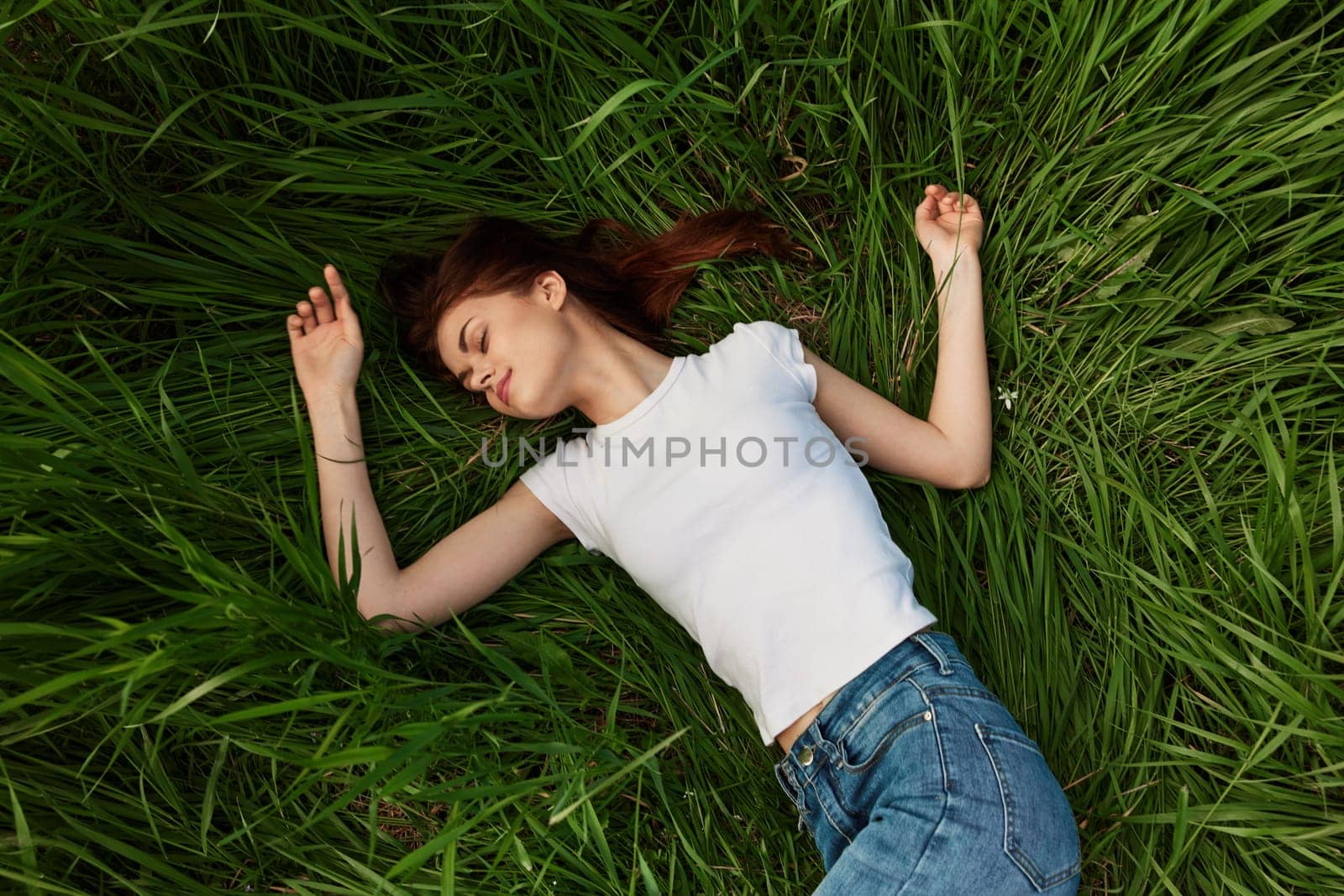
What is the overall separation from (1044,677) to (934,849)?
63 centimetres

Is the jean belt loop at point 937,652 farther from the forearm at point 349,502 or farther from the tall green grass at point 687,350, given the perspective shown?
the forearm at point 349,502

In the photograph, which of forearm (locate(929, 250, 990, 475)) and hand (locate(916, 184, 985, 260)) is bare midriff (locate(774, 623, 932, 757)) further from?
hand (locate(916, 184, 985, 260))

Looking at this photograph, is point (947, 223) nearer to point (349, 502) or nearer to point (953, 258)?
point (953, 258)

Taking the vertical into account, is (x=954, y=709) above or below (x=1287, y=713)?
above

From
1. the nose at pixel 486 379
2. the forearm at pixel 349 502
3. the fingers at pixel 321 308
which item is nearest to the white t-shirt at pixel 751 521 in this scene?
the nose at pixel 486 379

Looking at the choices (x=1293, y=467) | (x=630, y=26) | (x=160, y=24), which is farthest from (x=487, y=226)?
(x=1293, y=467)

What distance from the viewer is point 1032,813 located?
1.54 meters

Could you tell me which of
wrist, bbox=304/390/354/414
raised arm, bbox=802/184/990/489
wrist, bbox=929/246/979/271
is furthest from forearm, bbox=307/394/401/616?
wrist, bbox=929/246/979/271

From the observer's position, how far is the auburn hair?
6.46 feet

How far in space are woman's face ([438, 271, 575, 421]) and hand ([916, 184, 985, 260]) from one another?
0.91 metres

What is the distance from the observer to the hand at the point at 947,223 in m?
2.05

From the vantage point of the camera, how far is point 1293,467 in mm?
1756

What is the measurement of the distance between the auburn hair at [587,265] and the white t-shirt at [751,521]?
281 millimetres

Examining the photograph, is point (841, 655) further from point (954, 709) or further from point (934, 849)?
point (934, 849)
